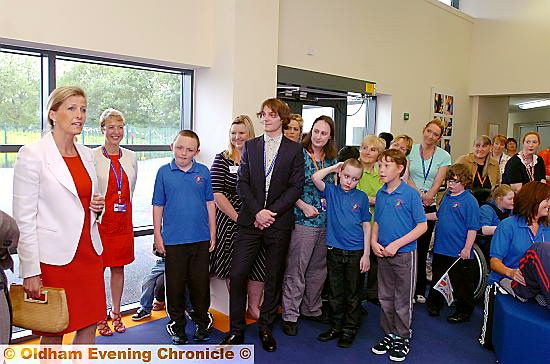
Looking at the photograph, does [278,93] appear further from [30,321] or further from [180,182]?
[30,321]

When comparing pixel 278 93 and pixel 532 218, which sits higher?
pixel 278 93

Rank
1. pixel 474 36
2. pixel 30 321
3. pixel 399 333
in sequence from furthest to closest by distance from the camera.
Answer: pixel 474 36 < pixel 399 333 < pixel 30 321

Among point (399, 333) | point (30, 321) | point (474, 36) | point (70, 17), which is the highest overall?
point (474, 36)

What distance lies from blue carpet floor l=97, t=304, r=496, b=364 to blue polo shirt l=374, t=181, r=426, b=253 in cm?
74

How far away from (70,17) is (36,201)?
170 centimetres

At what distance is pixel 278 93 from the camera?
477 centimetres

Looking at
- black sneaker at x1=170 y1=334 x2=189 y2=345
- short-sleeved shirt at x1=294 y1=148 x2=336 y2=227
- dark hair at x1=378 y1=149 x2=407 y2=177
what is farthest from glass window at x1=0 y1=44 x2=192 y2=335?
dark hair at x1=378 y1=149 x2=407 y2=177

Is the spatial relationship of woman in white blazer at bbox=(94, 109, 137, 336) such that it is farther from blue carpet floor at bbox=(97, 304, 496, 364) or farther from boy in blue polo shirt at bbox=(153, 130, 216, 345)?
blue carpet floor at bbox=(97, 304, 496, 364)

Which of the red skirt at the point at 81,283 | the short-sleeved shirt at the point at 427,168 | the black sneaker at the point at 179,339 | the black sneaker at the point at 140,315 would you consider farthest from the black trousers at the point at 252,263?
the short-sleeved shirt at the point at 427,168

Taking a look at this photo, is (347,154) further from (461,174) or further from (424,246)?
(424,246)

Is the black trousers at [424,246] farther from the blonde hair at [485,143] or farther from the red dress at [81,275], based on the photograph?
the red dress at [81,275]

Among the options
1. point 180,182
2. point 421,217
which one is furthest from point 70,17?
point 421,217

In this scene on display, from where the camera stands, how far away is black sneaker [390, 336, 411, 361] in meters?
3.11

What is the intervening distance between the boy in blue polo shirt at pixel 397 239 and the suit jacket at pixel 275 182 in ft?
1.94
